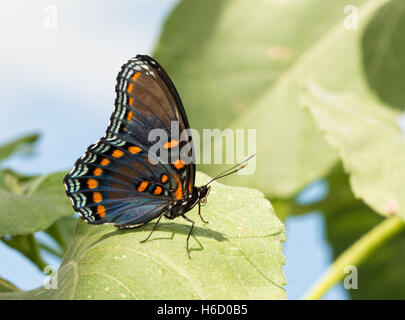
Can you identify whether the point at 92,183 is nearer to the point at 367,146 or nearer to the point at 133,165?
the point at 133,165

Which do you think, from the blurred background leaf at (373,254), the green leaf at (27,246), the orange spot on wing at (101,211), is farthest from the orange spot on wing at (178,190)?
the blurred background leaf at (373,254)

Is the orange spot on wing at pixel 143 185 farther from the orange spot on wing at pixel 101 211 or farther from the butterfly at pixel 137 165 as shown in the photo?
the orange spot on wing at pixel 101 211

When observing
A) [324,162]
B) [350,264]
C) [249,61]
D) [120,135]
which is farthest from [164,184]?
[249,61]

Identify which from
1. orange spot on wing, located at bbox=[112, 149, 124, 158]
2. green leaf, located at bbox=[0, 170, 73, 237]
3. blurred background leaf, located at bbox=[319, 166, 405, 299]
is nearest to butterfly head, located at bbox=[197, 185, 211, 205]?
orange spot on wing, located at bbox=[112, 149, 124, 158]

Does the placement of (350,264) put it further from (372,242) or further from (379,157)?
(379,157)

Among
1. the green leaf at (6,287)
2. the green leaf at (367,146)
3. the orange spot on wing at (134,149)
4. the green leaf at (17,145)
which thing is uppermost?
the orange spot on wing at (134,149)
